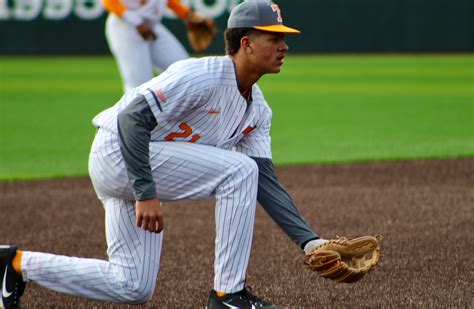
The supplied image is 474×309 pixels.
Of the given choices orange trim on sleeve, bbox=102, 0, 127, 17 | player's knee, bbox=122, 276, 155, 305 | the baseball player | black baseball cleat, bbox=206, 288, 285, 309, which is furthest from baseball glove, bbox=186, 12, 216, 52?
black baseball cleat, bbox=206, 288, 285, 309

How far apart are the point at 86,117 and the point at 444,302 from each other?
9.60 metres

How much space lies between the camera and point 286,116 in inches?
518

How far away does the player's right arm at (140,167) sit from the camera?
343 cm

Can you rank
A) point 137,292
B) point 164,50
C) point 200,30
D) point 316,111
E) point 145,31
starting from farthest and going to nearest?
point 316,111, point 200,30, point 164,50, point 145,31, point 137,292

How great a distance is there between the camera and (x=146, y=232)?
376 centimetres

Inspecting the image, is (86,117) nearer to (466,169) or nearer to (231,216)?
(466,169)

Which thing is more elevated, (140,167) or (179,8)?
(140,167)

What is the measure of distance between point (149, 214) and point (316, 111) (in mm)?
10367

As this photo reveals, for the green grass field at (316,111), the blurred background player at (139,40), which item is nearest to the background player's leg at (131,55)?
the blurred background player at (139,40)

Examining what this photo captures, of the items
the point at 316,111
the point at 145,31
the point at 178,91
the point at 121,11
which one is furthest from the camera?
the point at 316,111

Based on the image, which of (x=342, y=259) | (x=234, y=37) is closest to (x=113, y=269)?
(x=342, y=259)

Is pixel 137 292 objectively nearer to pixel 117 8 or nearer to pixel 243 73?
pixel 243 73

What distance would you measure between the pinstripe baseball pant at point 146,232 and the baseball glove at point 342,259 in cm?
32

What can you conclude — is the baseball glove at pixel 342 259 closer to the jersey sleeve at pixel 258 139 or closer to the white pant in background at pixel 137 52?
the jersey sleeve at pixel 258 139
